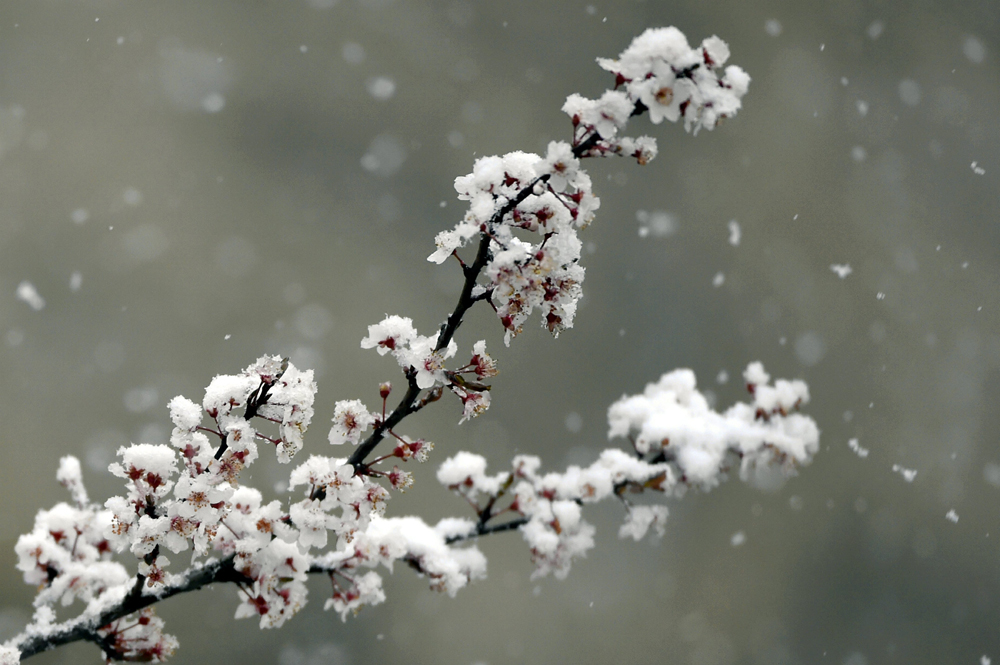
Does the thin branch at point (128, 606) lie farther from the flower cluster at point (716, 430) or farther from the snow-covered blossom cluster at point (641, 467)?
the flower cluster at point (716, 430)

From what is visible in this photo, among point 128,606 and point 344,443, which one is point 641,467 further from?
point 128,606

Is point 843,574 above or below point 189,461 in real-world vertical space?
above

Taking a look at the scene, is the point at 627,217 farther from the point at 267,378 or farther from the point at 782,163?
the point at 267,378

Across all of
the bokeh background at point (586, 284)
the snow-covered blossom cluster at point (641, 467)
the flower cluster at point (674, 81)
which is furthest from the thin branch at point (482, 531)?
the bokeh background at point (586, 284)

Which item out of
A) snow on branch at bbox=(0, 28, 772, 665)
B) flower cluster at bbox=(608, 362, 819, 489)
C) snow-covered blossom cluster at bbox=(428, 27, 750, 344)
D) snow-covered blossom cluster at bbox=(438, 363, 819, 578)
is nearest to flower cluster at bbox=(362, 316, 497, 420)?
snow on branch at bbox=(0, 28, 772, 665)

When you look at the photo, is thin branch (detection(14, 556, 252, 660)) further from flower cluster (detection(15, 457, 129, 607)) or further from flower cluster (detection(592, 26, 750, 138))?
flower cluster (detection(592, 26, 750, 138))

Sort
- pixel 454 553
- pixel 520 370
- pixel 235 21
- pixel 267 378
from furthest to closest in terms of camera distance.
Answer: pixel 520 370 < pixel 235 21 < pixel 454 553 < pixel 267 378

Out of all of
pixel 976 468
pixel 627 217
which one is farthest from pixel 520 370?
pixel 976 468
